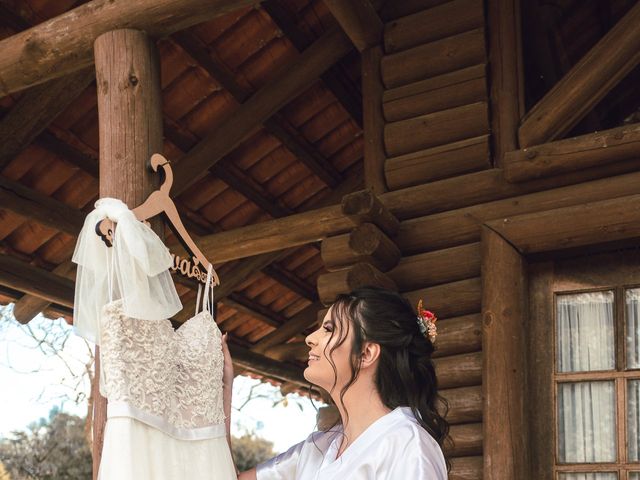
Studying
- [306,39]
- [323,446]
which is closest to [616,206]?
[323,446]

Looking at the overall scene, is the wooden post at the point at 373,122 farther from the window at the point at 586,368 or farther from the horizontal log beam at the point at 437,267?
the window at the point at 586,368

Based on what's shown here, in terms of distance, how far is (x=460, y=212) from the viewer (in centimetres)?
562

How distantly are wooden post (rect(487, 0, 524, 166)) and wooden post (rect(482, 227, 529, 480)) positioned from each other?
0.64 meters

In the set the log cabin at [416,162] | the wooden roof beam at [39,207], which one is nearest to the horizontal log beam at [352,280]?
the log cabin at [416,162]

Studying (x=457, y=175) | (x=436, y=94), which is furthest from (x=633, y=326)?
(x=436, y=94)

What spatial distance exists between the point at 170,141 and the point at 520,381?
3.60 m

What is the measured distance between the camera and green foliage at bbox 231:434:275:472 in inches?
664

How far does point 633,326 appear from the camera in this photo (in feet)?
16.7

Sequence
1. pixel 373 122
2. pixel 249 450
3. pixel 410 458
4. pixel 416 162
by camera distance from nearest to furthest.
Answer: pixel 410 458 < pixel 416 162 < pixel 373 122 < pixel 249 450

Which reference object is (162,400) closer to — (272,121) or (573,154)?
(573,154)

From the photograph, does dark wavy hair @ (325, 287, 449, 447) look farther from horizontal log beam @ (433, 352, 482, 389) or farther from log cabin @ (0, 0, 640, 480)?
horizontal log beam @ (433, 352, 482, 389)

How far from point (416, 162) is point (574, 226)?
1236 millimetres

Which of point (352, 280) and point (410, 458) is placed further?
point (352, 280)

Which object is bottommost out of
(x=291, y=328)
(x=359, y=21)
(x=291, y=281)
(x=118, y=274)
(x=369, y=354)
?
(x=369, y=354)
